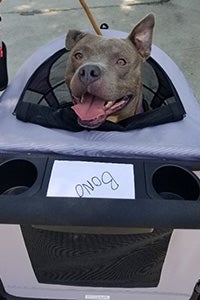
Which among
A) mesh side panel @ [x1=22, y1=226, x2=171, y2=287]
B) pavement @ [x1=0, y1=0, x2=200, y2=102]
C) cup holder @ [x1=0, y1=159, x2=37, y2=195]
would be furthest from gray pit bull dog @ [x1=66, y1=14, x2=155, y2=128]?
pavement @ [x1=0, y1=0, x2=200, y2=102]

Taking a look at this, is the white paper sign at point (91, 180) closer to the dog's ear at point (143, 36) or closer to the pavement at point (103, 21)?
the dog's ear at point (143, 36)

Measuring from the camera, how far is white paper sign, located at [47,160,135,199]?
49.1 inches

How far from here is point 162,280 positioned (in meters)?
1.49

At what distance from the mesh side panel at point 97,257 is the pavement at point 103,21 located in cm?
186

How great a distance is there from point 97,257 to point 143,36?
2.56ft

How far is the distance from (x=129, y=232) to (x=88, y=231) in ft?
0.29

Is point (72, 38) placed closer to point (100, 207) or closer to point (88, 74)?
point (88, 74)

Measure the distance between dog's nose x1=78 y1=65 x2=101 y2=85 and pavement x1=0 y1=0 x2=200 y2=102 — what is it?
5.47ft

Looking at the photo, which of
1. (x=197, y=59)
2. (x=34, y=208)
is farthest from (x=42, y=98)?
(x=197, y=59)

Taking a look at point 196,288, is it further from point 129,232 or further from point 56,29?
point 56,29

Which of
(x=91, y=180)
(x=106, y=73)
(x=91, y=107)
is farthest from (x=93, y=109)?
(x=91, y=180)

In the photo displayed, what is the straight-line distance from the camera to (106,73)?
5.34 feet

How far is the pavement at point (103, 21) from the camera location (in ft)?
11.1

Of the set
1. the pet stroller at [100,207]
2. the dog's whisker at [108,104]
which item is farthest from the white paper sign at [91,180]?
the dog's whisker at [108,104]
